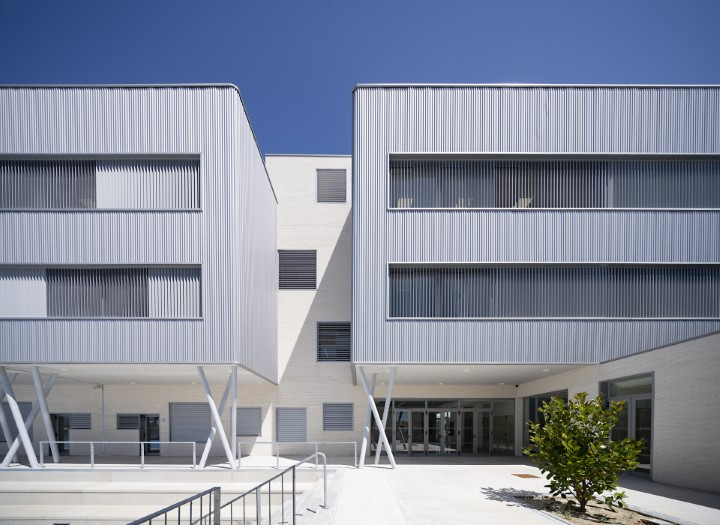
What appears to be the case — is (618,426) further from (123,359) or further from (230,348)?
(123,359)

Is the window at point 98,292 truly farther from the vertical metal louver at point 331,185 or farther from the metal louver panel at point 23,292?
the vertical metal louver at point 331,185

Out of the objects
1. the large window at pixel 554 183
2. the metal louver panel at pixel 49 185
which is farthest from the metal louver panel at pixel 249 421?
the large window at pixel 554 183

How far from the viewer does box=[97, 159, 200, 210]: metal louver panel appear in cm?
1549

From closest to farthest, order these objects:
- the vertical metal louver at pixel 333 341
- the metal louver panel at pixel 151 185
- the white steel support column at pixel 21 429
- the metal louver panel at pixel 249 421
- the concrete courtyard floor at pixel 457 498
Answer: the concrete courtyard floor at pixel 457 498 < the white steel support column at pixel 21 429 < the metal louver panel at pixel 151 185 < the metal louver panel at pixel 249 421 < the vertical metal louver at pixel 333 341

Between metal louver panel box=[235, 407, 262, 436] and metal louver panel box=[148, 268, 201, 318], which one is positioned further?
metal louver panel box=[235, 407, 262, 436]

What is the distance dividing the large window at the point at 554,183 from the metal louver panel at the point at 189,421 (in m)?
12.7

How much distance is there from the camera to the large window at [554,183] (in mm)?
16188

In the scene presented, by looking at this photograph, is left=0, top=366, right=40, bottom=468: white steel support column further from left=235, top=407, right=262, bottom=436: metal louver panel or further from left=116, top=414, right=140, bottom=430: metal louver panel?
left=235, top=407, right=262, bottom=436: metal louver panel

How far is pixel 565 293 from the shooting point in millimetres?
16016

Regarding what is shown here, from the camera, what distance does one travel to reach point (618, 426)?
15234 millimetres

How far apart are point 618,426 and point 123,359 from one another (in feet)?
47.8

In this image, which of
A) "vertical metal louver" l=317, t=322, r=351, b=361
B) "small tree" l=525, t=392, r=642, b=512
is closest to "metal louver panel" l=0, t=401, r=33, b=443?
"vertical metal louver" l=317, t=322, r=351, b=361

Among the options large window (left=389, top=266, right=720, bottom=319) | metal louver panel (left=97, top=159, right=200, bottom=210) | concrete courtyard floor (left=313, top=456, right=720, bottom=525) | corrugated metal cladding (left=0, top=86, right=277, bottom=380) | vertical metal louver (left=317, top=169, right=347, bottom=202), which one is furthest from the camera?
vertical metal louver (left=317, top=169, right=347, bottom=202)

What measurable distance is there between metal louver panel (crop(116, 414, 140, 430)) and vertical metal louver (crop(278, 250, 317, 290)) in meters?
8.23
